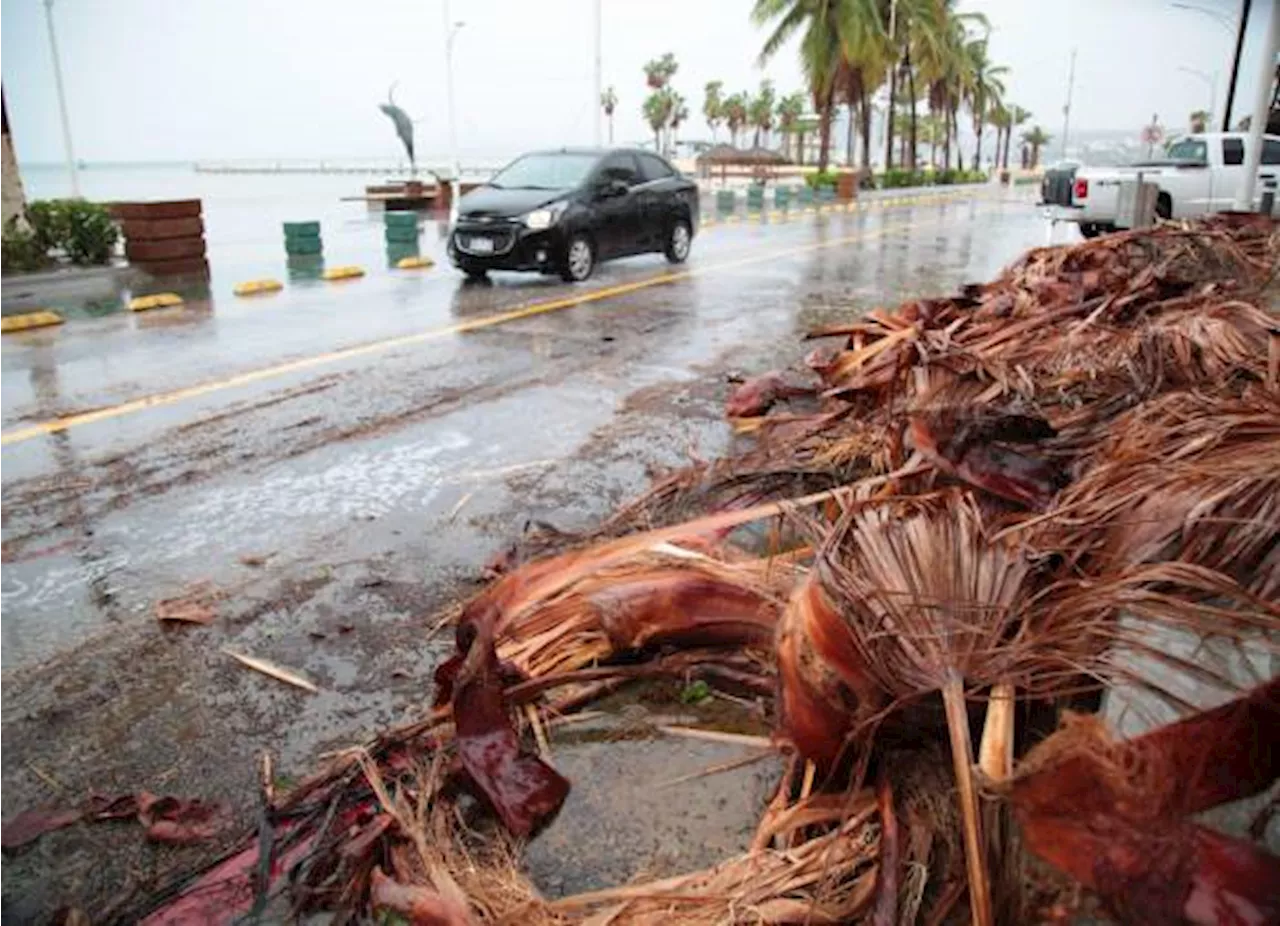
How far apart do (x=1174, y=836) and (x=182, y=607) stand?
3380mm

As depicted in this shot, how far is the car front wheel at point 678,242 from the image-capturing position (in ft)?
49.3

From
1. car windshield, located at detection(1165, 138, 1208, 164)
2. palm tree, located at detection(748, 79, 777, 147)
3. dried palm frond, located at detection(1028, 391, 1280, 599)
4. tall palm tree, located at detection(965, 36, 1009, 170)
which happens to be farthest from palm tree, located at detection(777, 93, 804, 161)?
dried palm frond, located at detection(1028, 391, 1280, 599)

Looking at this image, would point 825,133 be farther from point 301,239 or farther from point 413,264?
point 413,264

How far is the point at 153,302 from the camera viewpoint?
437 inches

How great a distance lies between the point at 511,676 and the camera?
2748 mm

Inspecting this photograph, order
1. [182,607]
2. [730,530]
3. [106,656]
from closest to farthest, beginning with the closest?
[730,530] → [106,656] → [182,607]

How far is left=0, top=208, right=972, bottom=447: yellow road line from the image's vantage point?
621 cm

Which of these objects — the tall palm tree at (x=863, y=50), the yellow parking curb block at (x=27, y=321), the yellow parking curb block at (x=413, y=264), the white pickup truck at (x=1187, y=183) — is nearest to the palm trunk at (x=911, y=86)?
the tall palm tree at (x=863, y=50)

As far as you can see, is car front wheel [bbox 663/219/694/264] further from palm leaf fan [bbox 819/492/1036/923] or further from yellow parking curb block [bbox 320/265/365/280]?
palm leaf fan [bbox 819/492/1036/923]

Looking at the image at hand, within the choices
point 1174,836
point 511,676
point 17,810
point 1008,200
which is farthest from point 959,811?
point 1008,200

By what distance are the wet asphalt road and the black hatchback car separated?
1211mm

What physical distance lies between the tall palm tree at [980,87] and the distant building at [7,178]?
193ft

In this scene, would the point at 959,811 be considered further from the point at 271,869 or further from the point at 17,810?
the point at 17,810

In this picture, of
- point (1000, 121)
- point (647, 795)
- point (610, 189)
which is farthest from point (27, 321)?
point (1000, 121)
